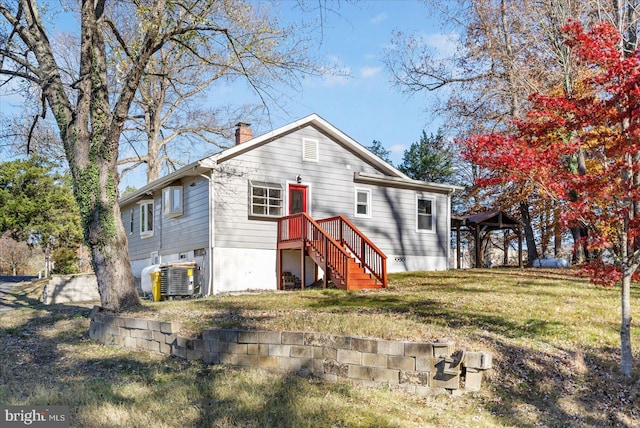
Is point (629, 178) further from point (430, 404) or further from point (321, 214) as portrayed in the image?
point (321, 214)

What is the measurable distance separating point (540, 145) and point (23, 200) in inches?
915

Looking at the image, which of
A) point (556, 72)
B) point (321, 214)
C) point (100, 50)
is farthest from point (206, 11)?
point (556, 72)

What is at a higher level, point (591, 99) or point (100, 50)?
point (100, 50)

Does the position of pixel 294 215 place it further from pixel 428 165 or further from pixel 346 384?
pixel 428 165

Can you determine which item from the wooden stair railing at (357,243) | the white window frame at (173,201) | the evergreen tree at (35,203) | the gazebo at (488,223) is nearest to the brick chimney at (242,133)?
the white window frame at (173,201)

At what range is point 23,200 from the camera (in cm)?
2369

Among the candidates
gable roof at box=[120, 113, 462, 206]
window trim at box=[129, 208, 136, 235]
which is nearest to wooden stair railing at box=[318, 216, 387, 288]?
gable roof at box=[120, 113, 462, 206]

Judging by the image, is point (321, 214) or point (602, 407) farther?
point (321, 214)

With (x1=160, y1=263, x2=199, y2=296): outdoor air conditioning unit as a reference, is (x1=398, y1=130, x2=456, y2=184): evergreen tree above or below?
above

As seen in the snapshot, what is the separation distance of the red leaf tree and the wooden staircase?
5967mm

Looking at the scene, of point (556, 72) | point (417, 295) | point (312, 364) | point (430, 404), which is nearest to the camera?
point (430, 404)

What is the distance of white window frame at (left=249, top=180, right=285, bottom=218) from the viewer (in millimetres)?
14164

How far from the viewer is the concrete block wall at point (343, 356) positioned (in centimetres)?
532

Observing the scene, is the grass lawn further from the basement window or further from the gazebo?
the gazebo
